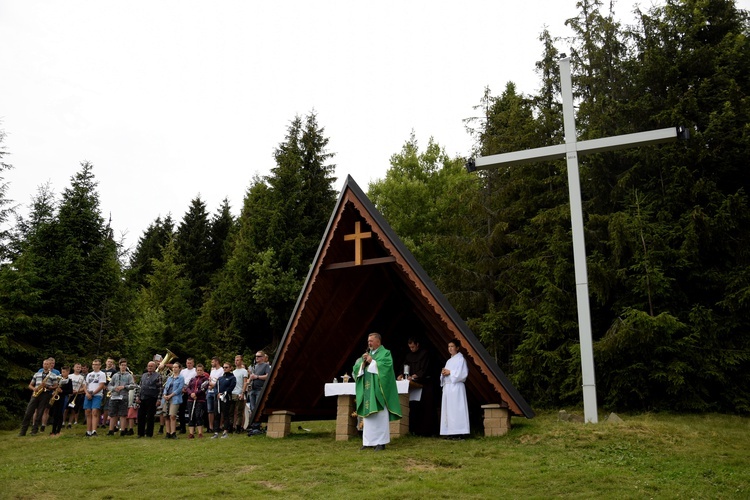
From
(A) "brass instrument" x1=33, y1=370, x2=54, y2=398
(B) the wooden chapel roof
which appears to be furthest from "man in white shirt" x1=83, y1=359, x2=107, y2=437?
(B) the wooden chapel roof

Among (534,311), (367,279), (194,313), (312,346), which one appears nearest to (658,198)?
(534,311)

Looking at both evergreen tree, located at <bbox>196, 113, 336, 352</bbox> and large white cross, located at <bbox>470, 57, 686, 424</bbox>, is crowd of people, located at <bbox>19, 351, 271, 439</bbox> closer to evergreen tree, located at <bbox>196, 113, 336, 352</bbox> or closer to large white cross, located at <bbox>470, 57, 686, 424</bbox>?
large white cross, located at <bbox>470, 57, 686, 424</bbox>

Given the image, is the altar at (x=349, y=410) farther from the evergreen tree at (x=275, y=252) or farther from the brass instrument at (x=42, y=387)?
the evergreen tree at (x=275, y=252)

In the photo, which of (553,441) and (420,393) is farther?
(420,393)

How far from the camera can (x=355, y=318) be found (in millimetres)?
13922

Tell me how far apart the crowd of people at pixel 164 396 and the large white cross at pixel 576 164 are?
637 centimetres

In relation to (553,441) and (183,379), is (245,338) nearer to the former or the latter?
(183,379)

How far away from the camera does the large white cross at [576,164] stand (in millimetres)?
11148

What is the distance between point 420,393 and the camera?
41.5ft

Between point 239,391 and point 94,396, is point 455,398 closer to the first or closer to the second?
point 239,391

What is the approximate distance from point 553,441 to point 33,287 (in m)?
20.0

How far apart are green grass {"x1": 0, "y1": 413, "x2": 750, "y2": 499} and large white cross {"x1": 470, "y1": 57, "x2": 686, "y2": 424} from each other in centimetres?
91

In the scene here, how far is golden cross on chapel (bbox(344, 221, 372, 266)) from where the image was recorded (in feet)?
40.4

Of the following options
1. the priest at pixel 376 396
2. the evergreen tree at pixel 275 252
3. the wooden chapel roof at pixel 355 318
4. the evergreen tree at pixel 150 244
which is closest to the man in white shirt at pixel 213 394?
the wooden chapel roof at pixel 355 318
